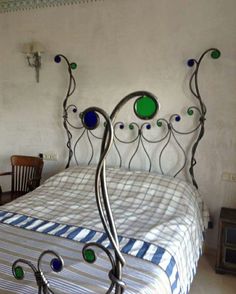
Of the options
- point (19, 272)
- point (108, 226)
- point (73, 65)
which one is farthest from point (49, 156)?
point (108, 226)

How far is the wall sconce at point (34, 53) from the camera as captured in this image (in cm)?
302

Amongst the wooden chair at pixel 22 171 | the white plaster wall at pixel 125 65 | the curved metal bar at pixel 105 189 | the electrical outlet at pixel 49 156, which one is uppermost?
the white plaster wall at pixel 125 65

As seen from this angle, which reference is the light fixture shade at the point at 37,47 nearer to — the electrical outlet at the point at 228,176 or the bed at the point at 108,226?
the bed at the point at 108,226

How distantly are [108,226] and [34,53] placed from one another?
2589 millimetres

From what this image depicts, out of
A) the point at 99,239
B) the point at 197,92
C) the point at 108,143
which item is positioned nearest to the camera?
the point at 108,143

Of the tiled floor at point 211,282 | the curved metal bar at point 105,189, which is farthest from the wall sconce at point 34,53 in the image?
the tiled floor at point 211,282

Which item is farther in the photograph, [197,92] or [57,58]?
[57,58]

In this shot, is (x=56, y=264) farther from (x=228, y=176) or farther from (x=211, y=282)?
(x=228, y=176)

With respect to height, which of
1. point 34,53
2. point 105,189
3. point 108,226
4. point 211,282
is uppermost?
point 34,53

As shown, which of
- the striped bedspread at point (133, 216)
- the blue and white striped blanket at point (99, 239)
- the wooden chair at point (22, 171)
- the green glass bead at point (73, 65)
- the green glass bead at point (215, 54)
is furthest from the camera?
the wooden chair at point (22, 171)

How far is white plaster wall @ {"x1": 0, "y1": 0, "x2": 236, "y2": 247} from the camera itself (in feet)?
8.21

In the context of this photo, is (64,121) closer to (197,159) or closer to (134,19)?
(134,19)

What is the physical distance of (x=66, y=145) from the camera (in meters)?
3.19

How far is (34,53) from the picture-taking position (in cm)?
306
